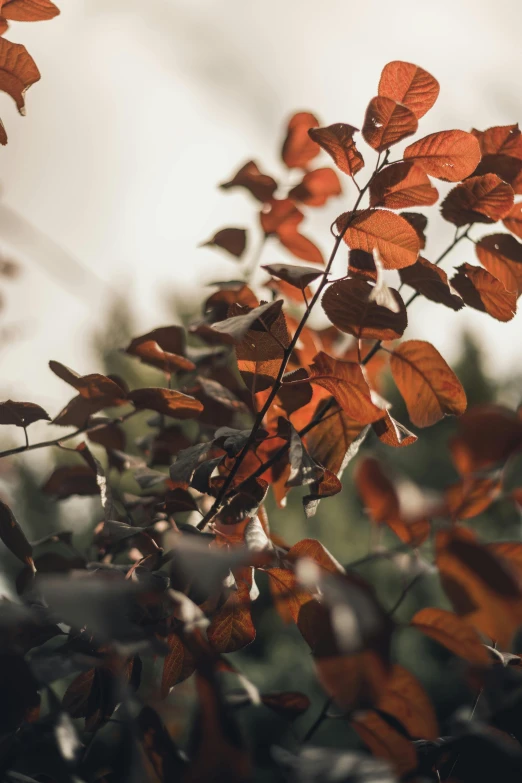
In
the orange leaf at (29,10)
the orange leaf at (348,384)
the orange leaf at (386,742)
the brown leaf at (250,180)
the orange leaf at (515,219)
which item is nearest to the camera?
the orange leaf at (386,742)

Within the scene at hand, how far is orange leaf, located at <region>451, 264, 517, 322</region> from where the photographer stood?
686 mm

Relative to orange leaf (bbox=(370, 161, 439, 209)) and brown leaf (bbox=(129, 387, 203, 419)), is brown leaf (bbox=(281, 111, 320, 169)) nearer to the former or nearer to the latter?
orange leaf (bbox=(370, 161, 439, 209))

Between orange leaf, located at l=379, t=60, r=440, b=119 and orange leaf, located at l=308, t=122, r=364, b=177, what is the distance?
0.21ft

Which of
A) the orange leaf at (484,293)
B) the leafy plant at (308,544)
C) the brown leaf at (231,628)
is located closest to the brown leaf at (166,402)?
the leafy plant at (308,544)

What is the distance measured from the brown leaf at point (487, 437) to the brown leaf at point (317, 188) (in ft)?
2.59

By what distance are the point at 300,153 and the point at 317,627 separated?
874 millimetres

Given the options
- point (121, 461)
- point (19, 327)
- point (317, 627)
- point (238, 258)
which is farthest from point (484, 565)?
point (19, 327)

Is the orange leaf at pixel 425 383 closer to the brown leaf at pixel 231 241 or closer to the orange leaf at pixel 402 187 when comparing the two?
the orange leaf at pixel 402 187

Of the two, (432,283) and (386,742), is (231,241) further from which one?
(386,742)

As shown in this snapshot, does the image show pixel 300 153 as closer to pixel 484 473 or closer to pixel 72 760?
pixel 484 473

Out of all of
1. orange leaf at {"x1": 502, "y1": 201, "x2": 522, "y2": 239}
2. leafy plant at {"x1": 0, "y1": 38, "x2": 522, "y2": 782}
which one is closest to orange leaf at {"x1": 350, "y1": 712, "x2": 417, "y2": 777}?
leafy plant at {"x1": 0, "y1": 38, "x2": 522, "y2": 782}

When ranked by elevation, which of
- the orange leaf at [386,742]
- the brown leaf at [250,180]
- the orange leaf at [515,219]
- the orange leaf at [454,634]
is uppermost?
the orange leaf at [515,219]

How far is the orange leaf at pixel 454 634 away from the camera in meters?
0.43

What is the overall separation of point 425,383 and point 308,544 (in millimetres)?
217
